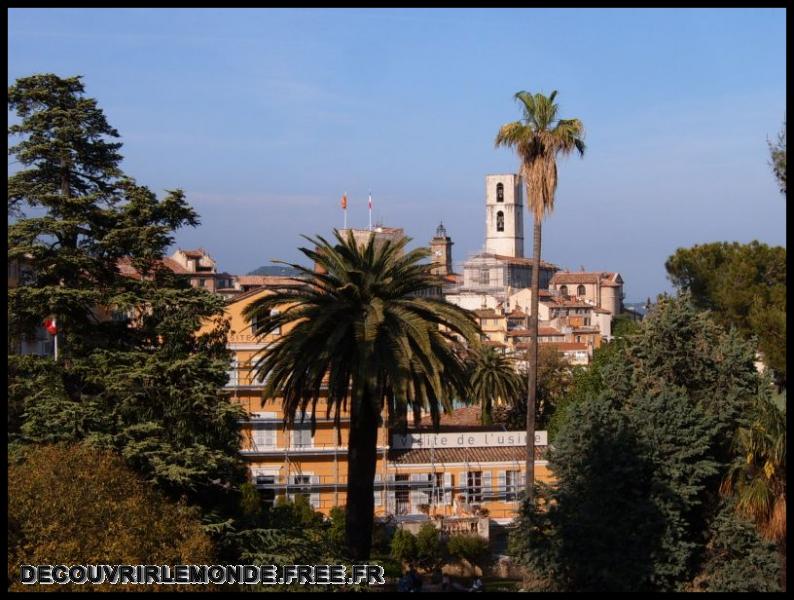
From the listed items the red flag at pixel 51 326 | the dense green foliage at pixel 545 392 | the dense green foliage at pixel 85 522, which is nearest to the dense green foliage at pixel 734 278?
the dense green foliage at pixel 545 392

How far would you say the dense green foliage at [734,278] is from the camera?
202 feet

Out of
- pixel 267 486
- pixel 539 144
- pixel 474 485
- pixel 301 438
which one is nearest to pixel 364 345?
pixel 539 144

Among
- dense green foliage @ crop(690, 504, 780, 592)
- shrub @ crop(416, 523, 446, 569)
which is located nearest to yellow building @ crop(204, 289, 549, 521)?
shrub @ crop(416, 523, 446, 569)

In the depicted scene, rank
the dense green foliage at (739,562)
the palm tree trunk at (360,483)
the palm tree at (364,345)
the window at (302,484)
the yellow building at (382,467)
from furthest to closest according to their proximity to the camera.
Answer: the yellow building at (382,467) → the window at (302,484) → the palm tree trunk at (360,483) → the palm tree at (364,345) → the dense green foliage at (739,562)

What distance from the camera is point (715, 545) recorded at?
23.7 m

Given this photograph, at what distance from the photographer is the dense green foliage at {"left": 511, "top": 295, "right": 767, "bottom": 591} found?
23391 mm

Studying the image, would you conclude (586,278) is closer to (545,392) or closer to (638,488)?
(545,392)

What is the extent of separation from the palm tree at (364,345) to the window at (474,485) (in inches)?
1029

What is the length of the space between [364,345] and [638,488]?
6261 millimetres

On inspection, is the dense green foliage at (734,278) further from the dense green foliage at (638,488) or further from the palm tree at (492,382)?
the dense green foliage at (638,488)

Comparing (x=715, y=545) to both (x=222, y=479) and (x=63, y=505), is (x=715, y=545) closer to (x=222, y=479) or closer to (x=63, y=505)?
(x=222, y=479)

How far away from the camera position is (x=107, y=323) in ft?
90.1

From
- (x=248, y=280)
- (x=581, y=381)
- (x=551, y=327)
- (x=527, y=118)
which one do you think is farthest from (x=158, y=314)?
(x=551, y=327)

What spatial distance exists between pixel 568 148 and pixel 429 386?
14.3 m
